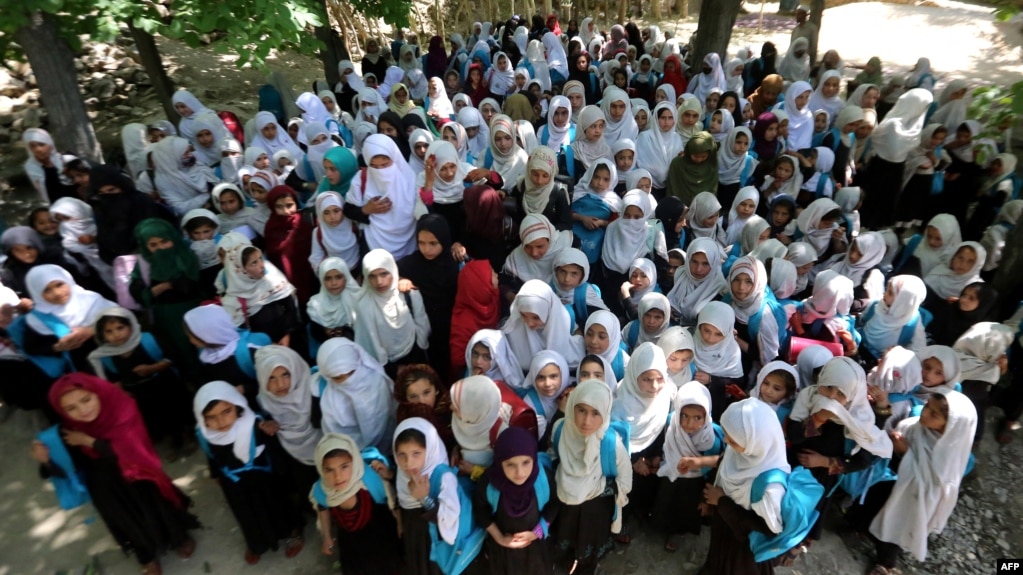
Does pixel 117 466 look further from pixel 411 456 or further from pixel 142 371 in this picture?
pixel 411 456

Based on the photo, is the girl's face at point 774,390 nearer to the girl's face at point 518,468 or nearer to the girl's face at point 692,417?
the girl's face at point 692,417

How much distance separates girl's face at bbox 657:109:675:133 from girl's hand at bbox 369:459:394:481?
164 inches

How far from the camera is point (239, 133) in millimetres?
6375

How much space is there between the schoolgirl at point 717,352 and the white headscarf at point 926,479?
0.86 meters

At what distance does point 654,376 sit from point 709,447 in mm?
467

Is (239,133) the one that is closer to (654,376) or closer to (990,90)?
(654,376)

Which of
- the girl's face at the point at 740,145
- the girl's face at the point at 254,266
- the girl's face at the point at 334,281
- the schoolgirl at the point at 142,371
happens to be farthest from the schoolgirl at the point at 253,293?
the girl's face at the point at 740,145

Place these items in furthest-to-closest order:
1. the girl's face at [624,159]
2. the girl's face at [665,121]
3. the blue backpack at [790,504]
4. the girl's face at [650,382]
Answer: the girl's face at [665,121]
the girl's face at [624,159]
the girl's face at [650,382]
the blue backpack at [790,504]

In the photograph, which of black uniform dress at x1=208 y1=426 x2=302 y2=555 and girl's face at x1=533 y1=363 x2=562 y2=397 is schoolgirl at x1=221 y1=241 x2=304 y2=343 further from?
girl's face at x1=533 y1=363 x2=562 y2=397

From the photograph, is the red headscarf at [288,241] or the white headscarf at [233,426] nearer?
the white headscarf at [233,426]

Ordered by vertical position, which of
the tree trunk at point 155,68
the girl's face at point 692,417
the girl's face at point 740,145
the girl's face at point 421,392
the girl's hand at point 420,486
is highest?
the tree trunk at point 155,68

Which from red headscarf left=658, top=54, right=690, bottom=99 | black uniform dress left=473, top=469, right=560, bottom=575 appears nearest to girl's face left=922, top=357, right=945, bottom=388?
black uniform dress left=473, top=469, right=560, bottom=575

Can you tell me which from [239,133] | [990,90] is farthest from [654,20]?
[990,90]

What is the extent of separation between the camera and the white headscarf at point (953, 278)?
3.64 m
